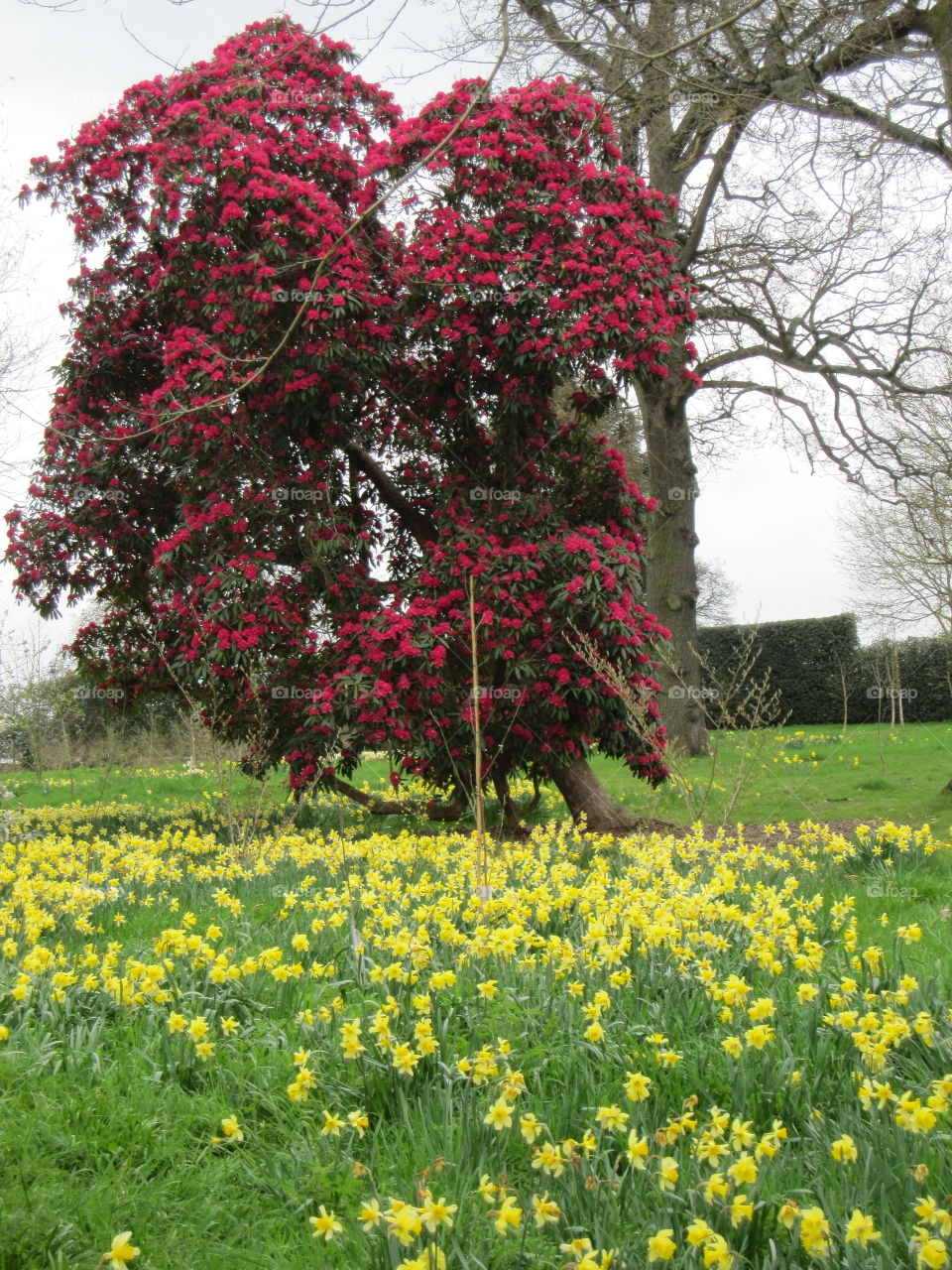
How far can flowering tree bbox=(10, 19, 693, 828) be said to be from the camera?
824 centimetres

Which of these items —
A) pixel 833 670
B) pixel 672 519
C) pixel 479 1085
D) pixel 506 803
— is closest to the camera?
pixel 479 1085

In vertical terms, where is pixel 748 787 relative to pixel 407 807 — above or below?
above

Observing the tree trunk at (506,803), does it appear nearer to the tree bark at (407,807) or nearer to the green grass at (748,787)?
the green grass at (748,787)

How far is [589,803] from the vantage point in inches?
376

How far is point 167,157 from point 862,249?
9.47 metres

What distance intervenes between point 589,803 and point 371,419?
404 cm

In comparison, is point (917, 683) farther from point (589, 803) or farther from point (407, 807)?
point (407, 807)

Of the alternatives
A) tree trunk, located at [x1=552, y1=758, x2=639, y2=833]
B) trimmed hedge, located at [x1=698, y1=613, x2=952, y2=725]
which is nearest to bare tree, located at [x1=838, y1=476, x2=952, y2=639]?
trimmed hedge, located at [x1=698, y1=613, x2=952, y2=725]

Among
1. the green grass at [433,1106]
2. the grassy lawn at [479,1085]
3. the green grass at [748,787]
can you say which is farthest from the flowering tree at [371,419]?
the green grass at [433,1106]

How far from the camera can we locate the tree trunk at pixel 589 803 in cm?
945

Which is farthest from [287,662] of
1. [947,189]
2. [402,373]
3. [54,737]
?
[54,737]

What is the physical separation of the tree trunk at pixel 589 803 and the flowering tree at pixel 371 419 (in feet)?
0.07

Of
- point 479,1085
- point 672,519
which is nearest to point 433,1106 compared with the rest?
point 479,1085

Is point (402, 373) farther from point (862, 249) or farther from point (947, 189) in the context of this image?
Result: point (862, 249)
